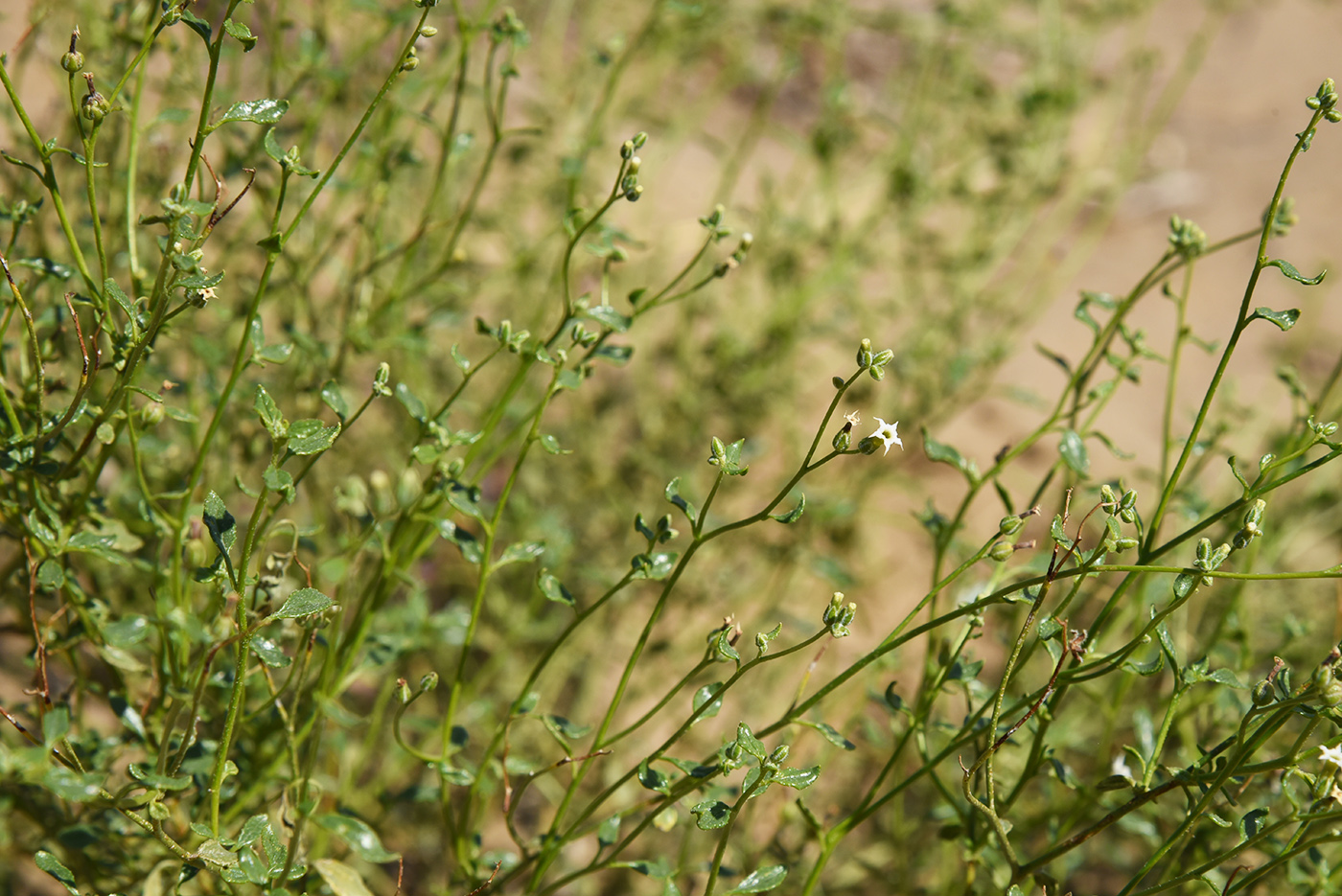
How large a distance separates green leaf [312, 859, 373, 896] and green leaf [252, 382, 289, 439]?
0.42 meters

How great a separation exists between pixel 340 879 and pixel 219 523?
38 centimetres

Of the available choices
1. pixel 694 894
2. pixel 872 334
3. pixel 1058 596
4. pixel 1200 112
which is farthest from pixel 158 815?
pixel 1200 112

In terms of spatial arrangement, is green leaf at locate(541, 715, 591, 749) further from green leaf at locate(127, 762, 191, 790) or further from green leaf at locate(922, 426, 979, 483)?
green leaf at locate(922, 426, 979, 483)

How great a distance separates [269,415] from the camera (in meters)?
0.85

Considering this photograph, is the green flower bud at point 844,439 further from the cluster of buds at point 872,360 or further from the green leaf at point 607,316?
the green leaf at point 607,316

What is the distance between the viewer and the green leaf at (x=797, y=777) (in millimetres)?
870

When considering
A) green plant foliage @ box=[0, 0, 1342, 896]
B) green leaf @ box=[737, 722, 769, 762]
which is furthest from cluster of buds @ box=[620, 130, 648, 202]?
green leaf @ box=[737, 722, 769, 762]

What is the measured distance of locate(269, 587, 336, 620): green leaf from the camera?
80cm

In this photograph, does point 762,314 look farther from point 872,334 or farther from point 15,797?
point 15,797

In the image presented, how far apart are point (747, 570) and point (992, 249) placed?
35.1 inches

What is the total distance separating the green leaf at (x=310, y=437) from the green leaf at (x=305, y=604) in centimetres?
10

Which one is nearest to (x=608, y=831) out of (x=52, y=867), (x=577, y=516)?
(x=52, y=867)

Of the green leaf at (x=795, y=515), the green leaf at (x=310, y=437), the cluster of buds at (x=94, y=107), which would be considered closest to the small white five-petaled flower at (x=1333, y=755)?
the green leaf at (x=795, y=515)

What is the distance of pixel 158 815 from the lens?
2.81ft
